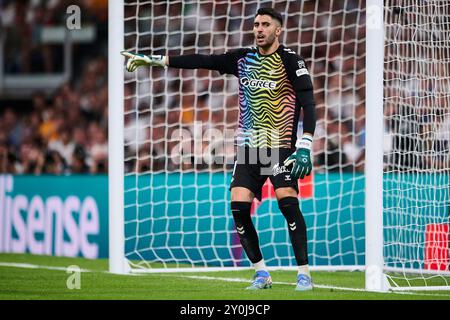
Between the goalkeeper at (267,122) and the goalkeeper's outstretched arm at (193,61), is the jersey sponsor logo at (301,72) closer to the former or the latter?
the goalkeeper at (267,122)

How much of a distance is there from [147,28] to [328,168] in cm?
662

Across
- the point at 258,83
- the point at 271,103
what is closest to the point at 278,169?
the point at 271,103

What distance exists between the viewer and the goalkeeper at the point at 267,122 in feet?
26.9

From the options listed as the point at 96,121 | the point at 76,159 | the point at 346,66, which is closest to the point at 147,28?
the point at 96,121

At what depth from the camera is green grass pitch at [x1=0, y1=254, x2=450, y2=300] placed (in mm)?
7820

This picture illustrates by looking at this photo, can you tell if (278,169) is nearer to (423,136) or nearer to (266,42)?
(266,42)

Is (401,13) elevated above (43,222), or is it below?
above

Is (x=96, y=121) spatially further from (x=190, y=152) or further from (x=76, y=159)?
(x=190, y=152)

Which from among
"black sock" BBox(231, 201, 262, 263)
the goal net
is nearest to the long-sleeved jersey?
"black sock" BBox(231, 201, 262, 263)

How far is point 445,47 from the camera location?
977 cm

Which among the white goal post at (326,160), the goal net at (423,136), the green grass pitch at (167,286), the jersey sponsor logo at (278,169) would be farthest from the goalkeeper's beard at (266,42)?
the green grass pitch at (167,286)

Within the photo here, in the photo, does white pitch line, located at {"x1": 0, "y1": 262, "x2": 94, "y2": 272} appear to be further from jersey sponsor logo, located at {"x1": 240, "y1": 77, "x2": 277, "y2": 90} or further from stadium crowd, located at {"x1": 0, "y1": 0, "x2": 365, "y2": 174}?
jersey sponsor logo, located at {"x1": 240, "y1": 77, "x2": 277, "y2": 90}

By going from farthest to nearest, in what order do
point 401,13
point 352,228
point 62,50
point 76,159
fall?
point 62,50, point 76,159, point 352,228, point 401,13

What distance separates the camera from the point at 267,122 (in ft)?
27.3
